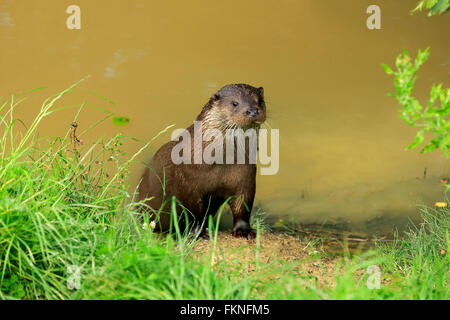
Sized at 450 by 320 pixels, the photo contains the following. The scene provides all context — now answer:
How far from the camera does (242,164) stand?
157 inches

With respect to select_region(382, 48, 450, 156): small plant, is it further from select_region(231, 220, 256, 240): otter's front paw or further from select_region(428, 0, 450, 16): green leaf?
select_region(231, 220, 256, 240): otter's front paw

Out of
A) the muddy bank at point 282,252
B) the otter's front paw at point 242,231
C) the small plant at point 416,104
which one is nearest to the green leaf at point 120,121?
the muddy bank at point 282,252

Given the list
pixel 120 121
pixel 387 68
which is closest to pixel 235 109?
pixel 120 121

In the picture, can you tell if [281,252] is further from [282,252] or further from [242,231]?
[242,231]

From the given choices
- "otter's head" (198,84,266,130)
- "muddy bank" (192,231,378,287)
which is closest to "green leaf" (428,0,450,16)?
"otter's head" (198,84,266,130)

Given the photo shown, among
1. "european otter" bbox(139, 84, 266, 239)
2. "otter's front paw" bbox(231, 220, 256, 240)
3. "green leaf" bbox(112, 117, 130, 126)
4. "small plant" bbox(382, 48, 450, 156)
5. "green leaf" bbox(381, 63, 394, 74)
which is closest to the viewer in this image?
"green leaf" bbox(381, 63, 394, 74)

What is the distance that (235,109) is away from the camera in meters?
3.88

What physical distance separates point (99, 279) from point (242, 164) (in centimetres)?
180

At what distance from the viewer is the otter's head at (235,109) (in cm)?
383

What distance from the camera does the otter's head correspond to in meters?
3.83
